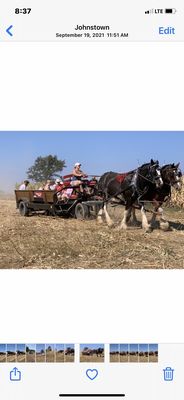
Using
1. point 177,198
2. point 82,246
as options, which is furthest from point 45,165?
point 177,198

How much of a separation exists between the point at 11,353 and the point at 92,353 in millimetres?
629

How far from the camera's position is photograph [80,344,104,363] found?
3791 mm

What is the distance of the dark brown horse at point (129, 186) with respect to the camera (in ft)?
30.2

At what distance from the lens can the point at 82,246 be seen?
6.92m

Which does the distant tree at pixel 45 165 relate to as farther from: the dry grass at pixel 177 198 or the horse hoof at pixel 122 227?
the dry grass at pixel 177 198

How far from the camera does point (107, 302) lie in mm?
4016

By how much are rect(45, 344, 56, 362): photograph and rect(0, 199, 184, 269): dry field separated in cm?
177

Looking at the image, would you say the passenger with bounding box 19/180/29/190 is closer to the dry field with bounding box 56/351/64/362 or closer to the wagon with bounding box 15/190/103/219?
the wagon with bounding box 15/190/103/219

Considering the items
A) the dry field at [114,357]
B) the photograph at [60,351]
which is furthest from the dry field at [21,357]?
the dry field at [114,357]
